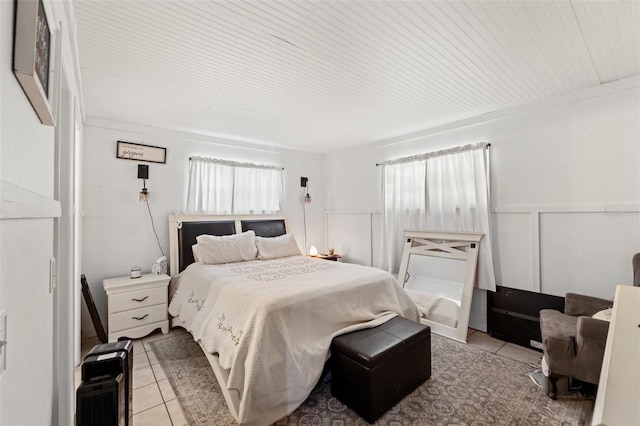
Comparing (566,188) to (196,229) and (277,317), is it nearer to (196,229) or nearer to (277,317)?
(277,317)

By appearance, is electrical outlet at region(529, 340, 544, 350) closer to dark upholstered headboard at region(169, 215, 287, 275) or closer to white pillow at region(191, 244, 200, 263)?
dark upholstered headboard at region(169, 215, 287, 275)

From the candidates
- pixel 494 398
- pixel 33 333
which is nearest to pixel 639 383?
pixel 33 333

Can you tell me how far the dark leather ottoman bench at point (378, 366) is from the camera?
6.02ft

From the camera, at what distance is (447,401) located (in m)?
2.01

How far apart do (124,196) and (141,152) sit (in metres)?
0.58

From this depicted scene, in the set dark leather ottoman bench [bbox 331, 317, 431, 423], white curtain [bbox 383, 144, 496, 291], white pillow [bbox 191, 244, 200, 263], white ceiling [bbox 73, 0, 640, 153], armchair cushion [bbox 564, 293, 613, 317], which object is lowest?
dark leather ottoman bench [bbox 331, 317, 431, 423]

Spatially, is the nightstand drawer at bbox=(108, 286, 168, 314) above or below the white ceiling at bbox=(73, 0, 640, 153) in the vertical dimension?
below

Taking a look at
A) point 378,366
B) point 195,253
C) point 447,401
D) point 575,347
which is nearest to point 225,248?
point 195,253

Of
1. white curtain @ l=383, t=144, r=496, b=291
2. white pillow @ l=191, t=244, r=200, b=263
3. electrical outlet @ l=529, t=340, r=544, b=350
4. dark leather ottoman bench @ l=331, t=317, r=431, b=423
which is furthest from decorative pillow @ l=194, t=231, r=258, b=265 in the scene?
electrical outlet @ l=529, t=340, r=544, b=350

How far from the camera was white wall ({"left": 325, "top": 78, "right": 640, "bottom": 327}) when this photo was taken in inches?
94.7

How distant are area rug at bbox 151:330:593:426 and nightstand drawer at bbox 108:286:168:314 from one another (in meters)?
0.73

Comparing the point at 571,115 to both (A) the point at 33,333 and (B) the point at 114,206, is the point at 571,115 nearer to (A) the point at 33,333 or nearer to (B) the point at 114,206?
(A) the point at 33,333

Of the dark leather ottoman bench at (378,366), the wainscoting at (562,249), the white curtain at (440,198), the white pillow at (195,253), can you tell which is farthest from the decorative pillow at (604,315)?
the white pillow at (195,253)

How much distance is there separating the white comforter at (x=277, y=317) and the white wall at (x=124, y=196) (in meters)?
0.91
